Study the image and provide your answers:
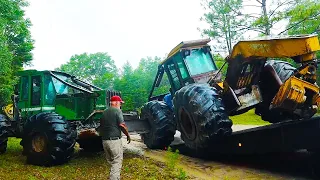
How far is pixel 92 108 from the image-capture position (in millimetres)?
8297

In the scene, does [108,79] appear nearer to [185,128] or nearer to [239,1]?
[239,1]

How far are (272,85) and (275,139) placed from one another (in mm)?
1474

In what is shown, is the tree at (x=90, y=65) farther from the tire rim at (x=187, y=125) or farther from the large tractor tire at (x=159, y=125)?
the tire rim at (x=187, y=125)

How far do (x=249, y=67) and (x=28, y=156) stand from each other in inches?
210

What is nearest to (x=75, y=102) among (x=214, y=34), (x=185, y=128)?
(x=185, y=128)

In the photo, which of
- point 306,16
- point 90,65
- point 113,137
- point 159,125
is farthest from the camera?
point 90,65

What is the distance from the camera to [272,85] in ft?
22.5

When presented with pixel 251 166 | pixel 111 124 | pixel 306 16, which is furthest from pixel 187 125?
pixel 306 16

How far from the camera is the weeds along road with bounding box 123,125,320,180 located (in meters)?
6.02

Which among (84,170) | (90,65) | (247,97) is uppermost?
(90,65)

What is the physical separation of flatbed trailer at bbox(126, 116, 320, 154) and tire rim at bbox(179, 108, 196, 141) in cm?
59

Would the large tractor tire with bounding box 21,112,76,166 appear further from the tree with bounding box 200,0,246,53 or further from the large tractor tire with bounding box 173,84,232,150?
the tree with bounding box 200,0,246,53

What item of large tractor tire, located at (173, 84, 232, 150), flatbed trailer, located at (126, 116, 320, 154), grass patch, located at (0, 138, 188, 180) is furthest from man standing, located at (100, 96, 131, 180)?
flatbed trailer, located at (126, 116, 320, 154)

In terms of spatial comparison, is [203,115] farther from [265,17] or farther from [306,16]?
[265,17]
